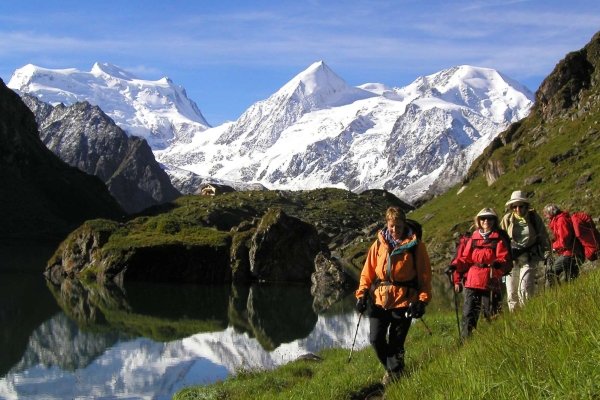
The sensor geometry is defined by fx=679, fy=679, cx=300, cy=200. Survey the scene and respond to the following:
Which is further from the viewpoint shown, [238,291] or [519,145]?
[519,145]

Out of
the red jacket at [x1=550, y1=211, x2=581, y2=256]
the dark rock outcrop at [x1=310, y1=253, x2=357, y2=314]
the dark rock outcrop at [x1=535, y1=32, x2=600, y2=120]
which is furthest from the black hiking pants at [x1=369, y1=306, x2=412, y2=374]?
the dark rock outcrop at [x1=535, y1=32, x2=600, y2=120]

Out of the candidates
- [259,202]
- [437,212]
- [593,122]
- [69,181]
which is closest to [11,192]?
[69,181]

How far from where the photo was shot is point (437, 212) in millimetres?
123688

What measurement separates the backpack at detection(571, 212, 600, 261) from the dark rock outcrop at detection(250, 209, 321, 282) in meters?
33.3

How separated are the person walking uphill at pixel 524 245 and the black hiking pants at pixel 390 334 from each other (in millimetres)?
3390

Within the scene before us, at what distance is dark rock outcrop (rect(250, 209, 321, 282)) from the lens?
46938mm

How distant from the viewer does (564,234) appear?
14.4 meters

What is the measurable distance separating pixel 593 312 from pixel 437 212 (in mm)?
119310

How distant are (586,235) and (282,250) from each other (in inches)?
1360

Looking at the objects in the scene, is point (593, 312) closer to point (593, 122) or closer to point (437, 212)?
point (593, 122)

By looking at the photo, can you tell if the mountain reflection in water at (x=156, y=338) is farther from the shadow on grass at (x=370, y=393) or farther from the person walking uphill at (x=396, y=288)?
the person walking uphill at (x=396, y=288)

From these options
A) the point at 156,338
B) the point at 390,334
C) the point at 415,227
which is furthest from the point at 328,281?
the point at 390,334

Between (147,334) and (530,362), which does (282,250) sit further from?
(530,362)

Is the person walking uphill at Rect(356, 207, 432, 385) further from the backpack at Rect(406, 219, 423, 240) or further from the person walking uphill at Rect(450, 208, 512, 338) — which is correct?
the person walking uphill at Rect(450, 208, 512, 338)
